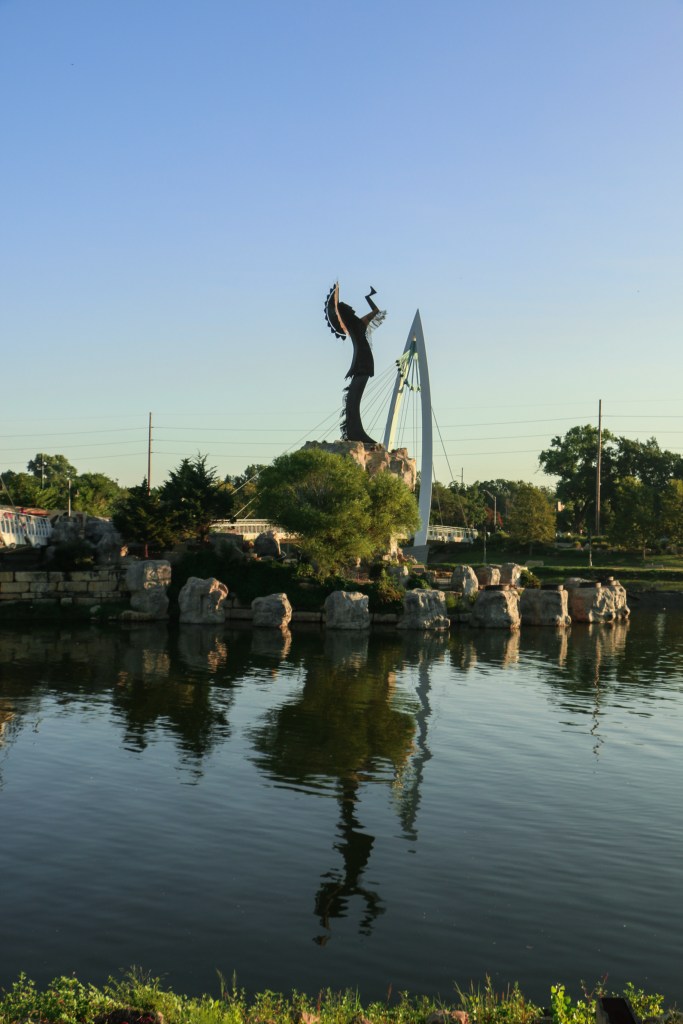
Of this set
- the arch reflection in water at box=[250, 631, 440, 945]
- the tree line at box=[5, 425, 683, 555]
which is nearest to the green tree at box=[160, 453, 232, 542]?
the tree line at box=[5, 425, 683, 555]

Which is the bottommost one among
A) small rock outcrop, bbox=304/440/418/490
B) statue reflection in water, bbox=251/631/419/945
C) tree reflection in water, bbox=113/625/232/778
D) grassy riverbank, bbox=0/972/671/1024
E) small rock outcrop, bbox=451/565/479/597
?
tree reflection in water, bbox=113/625/232/778

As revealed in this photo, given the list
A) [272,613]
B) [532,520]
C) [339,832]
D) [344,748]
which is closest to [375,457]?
[272,613]

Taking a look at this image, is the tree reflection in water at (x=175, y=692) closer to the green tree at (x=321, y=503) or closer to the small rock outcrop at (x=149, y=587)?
the small rock outcrop at (x=149, y=587)

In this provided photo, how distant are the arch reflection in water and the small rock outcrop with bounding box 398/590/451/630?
16.3m

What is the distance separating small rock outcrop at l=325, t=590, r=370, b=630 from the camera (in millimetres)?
58438

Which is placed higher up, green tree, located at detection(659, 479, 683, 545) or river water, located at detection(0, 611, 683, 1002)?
green tree, located at detection(659, 479, 683, 545)

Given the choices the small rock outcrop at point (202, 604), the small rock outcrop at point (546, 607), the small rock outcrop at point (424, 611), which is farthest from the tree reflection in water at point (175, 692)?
the small rock outcrop at point (546, 607)

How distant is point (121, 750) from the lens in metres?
25.0

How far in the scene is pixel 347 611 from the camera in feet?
192

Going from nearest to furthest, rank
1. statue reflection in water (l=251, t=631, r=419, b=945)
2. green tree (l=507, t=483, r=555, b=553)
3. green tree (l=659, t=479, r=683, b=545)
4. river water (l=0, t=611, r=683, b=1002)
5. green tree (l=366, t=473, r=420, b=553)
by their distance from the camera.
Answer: river water (l=0, t=611, r=683, b=1002) → statue reflection in water (l=251, t=631, r=419, b=945) → green tree (l=366, t=473, r=420, b=553) → green tree (l=659, t=479, r=683, b=545) → green tree (l=507, t=483, r=555, b=553)

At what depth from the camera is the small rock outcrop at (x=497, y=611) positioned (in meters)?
60.8

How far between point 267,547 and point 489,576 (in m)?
16.1

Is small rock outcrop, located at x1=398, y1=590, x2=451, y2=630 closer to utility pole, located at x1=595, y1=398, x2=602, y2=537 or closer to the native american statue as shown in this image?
the native american statue

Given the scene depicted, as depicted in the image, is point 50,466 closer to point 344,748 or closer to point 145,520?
point 145,520
